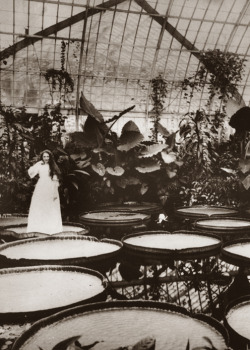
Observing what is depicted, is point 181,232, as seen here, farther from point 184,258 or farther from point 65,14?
point 65,14

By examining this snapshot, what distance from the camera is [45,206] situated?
5043mm

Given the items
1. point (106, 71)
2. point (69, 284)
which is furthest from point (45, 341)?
point (106, 71)

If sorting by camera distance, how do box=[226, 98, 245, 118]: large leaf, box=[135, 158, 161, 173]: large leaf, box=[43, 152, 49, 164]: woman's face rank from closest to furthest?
box=[43, 152, 49, 164]: woman's face, box=[135, 158, 161, 173]: large leaf, box=[226, 98, 245, 118]: large leaf

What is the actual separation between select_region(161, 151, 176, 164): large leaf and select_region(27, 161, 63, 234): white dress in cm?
187

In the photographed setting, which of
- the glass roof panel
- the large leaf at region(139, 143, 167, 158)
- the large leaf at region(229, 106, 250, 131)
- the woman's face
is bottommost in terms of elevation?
the woman's face

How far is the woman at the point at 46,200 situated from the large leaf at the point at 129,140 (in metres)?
1.27

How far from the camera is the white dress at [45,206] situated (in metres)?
4.89

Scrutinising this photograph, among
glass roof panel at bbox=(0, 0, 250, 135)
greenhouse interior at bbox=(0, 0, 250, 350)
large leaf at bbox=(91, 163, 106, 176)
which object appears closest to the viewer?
greenhouse interior at bbox=(0, 0, 250, 350)

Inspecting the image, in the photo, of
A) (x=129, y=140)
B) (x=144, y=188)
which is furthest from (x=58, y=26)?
(x=144, y=188)

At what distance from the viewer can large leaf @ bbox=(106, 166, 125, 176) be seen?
240 inches

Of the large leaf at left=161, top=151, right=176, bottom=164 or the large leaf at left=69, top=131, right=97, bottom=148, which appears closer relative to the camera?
the large leaf at left=69, top=131, right=97, bottom=148

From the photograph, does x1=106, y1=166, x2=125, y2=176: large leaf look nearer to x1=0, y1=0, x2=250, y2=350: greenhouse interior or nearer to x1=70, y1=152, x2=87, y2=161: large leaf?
x1=0, y1=0, x2=250, y2=350: greenhouse interior

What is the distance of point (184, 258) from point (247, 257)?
17.2 inches

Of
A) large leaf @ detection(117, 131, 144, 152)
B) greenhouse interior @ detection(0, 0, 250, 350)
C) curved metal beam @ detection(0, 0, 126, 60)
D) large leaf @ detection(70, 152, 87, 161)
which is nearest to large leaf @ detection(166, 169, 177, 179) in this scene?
greenhouse interior @ detection(0, 0, 250, 350)
